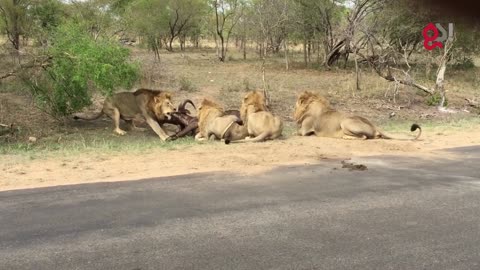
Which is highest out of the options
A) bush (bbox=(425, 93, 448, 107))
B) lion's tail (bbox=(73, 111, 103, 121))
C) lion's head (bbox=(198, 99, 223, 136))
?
lion's head (bbox=(198, 99, 223, 136))

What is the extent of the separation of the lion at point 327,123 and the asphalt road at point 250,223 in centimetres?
420

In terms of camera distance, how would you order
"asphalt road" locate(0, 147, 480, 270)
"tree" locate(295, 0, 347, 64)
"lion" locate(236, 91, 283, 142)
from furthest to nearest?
"tree" locate(295, 0, 347, 64) < "lion" locate(236, 91, 283, 142) < "asphalt road" locate(0, 147, 480, 270)

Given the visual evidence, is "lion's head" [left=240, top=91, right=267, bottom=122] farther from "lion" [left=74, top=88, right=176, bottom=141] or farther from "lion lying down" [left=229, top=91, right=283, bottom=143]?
"lion" [left=74, top=88, right=176, bottom=141]

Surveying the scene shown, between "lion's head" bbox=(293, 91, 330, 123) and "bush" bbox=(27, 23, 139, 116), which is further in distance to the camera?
"lion's head" bbox=(293, 91, 330, 123)

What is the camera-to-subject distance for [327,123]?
538 inches

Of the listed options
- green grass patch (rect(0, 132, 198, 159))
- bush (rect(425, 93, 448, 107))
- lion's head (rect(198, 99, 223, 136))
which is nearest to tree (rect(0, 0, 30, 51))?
green grass patch (rect(0, 132, 198, 159))

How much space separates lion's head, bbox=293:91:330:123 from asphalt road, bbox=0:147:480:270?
201 inches

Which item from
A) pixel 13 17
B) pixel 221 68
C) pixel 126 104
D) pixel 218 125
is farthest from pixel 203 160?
pixel 221 68

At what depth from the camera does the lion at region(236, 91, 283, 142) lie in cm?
1266

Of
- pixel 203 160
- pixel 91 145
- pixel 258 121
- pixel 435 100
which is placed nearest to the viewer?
pixel 203 160

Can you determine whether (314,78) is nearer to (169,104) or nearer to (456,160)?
(169,104)

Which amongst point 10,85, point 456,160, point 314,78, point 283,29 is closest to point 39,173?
point 456,160

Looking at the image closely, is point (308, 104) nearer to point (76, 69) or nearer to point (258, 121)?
point (258, 121)

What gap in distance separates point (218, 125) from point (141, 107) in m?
2.46
